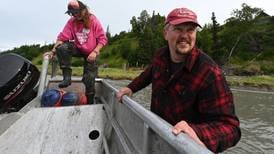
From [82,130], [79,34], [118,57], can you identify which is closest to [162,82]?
[82,130]

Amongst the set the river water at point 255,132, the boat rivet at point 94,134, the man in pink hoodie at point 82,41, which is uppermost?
the man in pink hoodie at point 82,41

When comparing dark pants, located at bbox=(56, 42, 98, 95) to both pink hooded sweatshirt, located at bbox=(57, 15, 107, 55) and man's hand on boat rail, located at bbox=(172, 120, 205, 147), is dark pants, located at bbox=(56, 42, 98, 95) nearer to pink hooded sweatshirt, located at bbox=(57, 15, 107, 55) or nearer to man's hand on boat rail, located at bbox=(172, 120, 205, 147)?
pink hooded sweatshirt, located at bbox=(57, 15, 107, 55)

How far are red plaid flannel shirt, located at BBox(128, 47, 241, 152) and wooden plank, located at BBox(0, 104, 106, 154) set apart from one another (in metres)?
1.50

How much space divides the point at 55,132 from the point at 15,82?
72.6 inches

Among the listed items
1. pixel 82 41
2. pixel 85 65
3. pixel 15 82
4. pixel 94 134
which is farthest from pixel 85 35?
pixel 94 134

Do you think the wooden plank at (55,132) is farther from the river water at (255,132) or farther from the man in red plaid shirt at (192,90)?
the river water at (255,132)

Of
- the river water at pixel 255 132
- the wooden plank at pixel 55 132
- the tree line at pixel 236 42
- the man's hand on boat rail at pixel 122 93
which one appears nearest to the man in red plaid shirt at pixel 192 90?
the man's hand on boat rail at pixel 122 93

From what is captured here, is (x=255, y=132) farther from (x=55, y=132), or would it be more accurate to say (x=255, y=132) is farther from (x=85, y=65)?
(x=55, y=132)

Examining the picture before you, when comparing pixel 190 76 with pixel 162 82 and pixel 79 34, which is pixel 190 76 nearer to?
pixel 162 82

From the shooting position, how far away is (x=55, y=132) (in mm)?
4434

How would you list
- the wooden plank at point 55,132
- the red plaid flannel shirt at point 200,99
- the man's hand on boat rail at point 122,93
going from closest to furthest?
the red plaid flannel shirt at point 200,99
the man's hand on boat rail at point 122,93
the wooden plank at point 55,132

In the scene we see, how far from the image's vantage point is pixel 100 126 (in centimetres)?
463

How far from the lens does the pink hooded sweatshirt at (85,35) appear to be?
5969mm

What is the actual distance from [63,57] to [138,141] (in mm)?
3402
